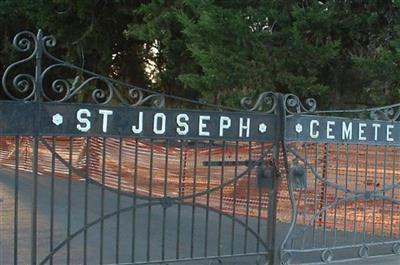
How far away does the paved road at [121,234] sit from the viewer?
19.9 feet

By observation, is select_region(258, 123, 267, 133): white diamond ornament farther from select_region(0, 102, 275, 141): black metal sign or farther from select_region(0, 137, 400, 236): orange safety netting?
select_region(0, 137, 400, 236): orange safety netting

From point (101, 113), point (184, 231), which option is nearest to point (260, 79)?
point (184, 231)

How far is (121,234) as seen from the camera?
26.9 ft

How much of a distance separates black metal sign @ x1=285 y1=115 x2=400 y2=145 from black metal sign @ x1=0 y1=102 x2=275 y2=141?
0.30m

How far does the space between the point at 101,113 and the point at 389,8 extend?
8.68m

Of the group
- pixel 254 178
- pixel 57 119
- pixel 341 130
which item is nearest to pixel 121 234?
pixel 254 178

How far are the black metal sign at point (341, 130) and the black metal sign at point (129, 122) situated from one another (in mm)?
302

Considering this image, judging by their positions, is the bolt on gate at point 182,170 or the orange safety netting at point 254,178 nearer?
the bolt on gate at point 182,170

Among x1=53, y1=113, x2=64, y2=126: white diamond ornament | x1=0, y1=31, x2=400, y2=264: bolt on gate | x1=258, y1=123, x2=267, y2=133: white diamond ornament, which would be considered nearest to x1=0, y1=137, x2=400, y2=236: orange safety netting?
x1=0, y1=31, x2=400, y2=264: bolt on gate

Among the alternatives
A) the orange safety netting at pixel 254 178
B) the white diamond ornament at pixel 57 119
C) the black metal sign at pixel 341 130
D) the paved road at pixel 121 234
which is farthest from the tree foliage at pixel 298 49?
the white diamond ornament at pixel 57 119

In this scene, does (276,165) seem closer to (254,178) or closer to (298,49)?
(254,178)

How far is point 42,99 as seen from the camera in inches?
195

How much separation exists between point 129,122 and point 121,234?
10.9ft

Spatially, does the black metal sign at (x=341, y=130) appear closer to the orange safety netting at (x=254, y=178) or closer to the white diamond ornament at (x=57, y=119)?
the orange safety netting at (x=254, y=178)
